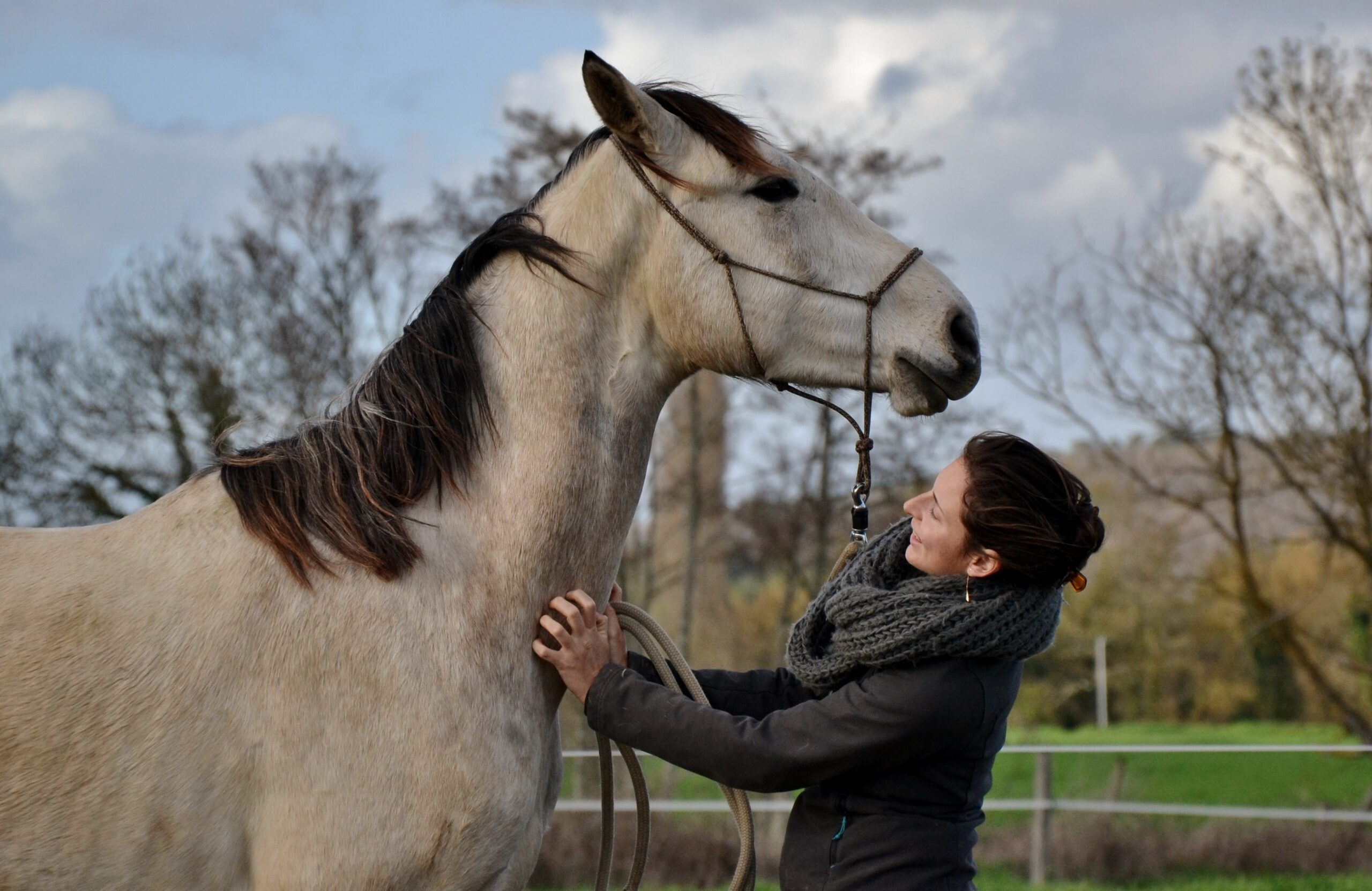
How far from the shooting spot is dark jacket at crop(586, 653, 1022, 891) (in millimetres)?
2127

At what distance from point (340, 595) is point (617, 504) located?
60 centimetres

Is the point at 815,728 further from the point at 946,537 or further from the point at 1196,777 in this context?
the point at 1196,777

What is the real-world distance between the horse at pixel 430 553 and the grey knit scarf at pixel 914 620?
1.30 ft

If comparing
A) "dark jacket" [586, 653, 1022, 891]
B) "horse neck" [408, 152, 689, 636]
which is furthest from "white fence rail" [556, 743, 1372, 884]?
"horse neck" [408, 152, 689, 636]

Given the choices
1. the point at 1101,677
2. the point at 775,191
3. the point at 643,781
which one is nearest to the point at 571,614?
the point at 643,781

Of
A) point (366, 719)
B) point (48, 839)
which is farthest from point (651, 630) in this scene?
point (48, 839)

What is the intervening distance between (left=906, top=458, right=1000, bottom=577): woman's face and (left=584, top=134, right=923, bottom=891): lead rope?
145 millimetres

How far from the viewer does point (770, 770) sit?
2.14m

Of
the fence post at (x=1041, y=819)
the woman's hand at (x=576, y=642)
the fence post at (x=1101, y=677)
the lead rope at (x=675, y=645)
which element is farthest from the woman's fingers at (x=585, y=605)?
the fence post at (x=1101, y=677)

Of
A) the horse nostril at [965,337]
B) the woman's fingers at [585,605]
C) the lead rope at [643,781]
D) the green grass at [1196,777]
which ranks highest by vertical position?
the horse nostril at [965,337]

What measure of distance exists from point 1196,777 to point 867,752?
13342 mm

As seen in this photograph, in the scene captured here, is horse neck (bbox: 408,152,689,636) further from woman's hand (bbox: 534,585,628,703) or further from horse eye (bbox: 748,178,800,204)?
horse eye (bbox: 748,178,800,204)

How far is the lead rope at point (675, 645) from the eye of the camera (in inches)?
92.8

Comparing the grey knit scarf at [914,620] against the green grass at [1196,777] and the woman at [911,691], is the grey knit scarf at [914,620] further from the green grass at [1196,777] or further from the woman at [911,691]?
the green grass at [1196,777]
